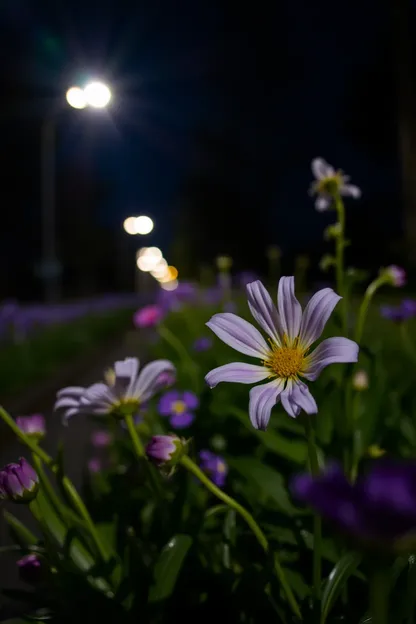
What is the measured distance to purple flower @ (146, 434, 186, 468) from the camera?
71cm

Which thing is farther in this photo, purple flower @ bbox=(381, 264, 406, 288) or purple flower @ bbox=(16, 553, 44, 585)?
purple flower @ bbox=(381, 264, 406, 288)

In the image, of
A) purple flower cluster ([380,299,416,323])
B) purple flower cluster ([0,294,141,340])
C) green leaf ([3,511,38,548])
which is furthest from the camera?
purple flower cluster ([0,294,141,340])

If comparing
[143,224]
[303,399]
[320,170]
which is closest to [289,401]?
[303,399]

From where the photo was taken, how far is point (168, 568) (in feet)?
2.68

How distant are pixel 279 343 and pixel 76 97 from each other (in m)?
1.06

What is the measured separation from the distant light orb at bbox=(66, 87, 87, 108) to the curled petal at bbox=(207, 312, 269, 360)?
1.02 meters

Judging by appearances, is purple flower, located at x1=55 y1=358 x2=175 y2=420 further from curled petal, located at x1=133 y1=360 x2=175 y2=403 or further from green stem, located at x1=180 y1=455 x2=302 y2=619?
green stem, located at x1=180 y1=455 x2=302 y2=619

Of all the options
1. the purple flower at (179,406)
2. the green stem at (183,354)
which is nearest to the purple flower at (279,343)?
the purple flower at (179,406)

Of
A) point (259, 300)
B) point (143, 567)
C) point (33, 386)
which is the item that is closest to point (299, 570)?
point (143, 567)

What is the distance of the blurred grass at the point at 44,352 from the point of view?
5265 mm

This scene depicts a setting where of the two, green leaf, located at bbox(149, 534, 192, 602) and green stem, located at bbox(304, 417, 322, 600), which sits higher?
green stem, located at bbox(304, 417, 322, 600)

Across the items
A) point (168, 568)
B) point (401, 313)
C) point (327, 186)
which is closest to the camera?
point (168, 568)

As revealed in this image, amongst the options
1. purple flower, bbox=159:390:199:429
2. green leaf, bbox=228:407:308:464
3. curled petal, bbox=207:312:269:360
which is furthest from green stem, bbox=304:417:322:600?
purple flower, bbox=159:390:199:429

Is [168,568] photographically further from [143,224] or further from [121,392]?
[143,224]
